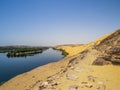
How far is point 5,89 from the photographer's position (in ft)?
59.2

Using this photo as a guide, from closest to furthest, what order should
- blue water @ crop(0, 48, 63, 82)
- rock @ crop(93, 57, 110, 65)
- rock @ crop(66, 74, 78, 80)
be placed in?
rock @ crop(66, 74, 78, 80) → rock @ crop(93, 57, 110, 65) → blue water @ crop(0, 48, 63, 82)

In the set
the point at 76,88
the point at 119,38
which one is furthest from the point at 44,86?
the point at 119,38

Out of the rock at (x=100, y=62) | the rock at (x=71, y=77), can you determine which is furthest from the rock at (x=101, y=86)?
the rock at (x=100, y=62)

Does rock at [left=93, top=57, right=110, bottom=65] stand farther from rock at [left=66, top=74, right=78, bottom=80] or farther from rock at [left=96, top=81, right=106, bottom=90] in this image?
rock at [left=96, top=81, right=106, bottom=90]

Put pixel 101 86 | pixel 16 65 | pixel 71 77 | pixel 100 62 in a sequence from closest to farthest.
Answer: pixel 101 86, pixel 71 77, pixel 100 62, pixel 16 65

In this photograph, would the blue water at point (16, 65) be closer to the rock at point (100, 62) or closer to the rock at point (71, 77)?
the rock at point (100, 62)

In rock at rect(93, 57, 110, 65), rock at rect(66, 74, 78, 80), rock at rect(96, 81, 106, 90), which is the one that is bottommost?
rock at rect(96, 81, 106, 90)

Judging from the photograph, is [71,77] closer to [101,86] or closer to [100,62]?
[101,86]

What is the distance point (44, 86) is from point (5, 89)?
32.1ft

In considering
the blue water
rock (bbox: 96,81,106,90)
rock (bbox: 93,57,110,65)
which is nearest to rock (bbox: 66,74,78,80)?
rock (bbox: 96,81,106,90)

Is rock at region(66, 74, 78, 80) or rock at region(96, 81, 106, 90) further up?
rock at region(66, 74, 78, 80)

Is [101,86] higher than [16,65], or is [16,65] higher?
[101,86]

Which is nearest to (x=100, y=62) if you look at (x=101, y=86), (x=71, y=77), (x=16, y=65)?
(x=71, y=77)

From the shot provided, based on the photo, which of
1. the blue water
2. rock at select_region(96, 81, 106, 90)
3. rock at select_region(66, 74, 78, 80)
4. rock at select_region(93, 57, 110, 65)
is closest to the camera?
rock at select_region(96, 81, 106, 90)
